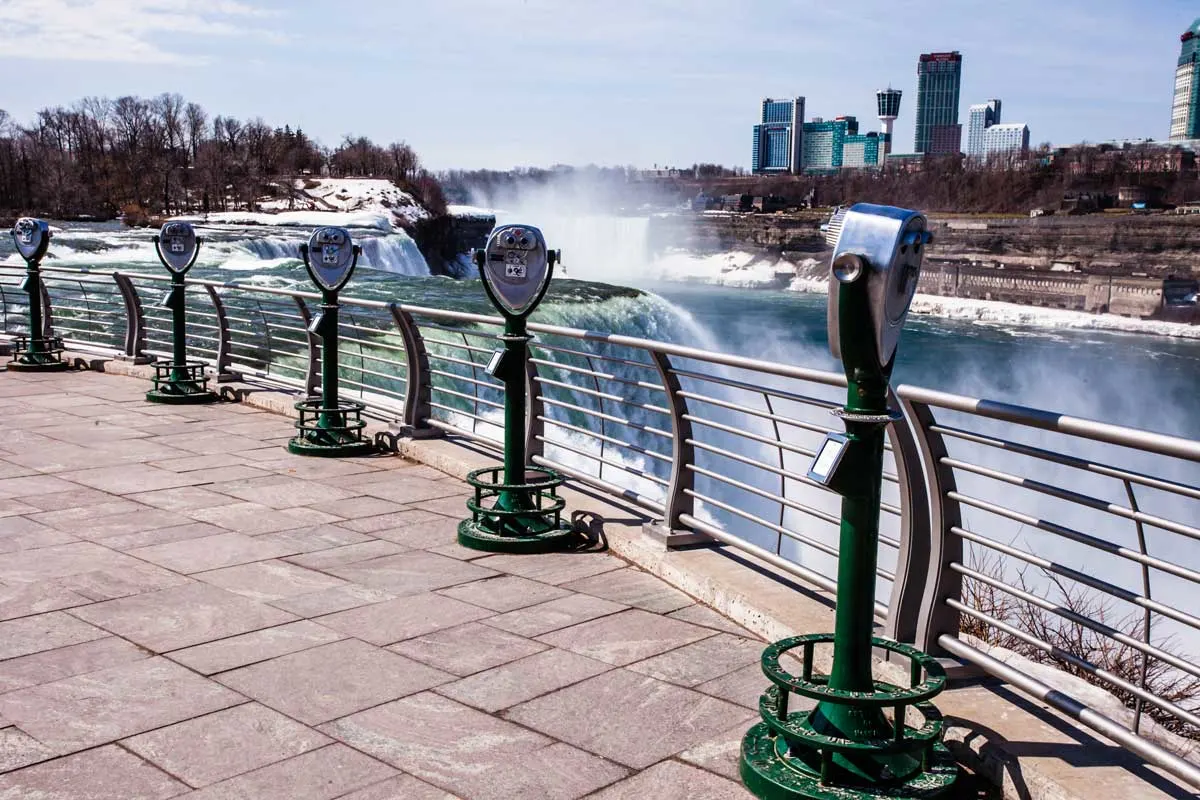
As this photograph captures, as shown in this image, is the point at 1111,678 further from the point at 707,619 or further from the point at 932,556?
the point at 707,619

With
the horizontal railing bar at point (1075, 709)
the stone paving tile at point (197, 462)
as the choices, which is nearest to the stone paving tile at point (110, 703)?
the horizontal railing bar at point (1075, 709)

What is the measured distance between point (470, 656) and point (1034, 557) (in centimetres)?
192

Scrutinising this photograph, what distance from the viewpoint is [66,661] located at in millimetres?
3893

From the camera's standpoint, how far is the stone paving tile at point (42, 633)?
403 cm

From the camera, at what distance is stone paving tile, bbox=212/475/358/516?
6324 mm

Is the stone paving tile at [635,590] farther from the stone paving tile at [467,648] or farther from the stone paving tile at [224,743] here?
the stone paving tile at [224,743]

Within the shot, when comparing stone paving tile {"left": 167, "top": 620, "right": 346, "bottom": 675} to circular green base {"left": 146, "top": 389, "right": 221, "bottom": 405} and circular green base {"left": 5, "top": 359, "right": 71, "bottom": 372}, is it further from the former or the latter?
circular green base {"left": 5, "top": 359, "right": 71, "bottom": 372}

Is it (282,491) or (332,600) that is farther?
(282,491)

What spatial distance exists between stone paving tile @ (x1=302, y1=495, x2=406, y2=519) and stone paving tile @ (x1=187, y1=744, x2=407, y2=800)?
9.55 feet

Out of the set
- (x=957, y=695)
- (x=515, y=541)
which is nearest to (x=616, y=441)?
(x=515, y=541)

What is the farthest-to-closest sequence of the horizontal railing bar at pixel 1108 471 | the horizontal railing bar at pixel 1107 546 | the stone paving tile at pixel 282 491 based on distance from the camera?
1. the stone paving tile at pixel 282 491
2. the horizontal railing bar at pixel 1107 546
3. the horizontal railing bar at pixel 1108 471

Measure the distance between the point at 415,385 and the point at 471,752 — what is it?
4664 mm

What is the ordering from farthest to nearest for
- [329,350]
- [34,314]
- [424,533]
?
[34,314] < [329,350] < [424,533]

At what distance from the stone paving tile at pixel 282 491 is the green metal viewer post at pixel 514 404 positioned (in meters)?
1.19
